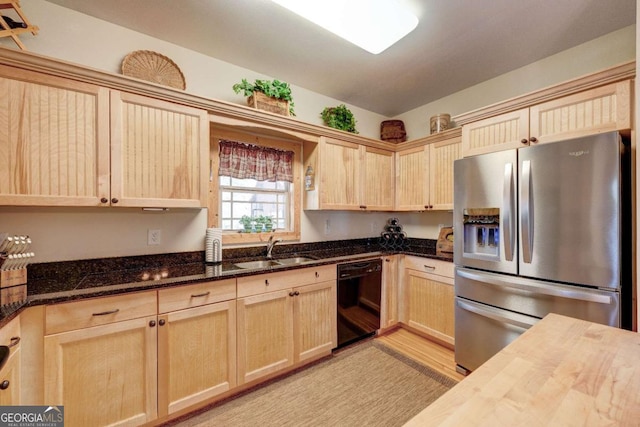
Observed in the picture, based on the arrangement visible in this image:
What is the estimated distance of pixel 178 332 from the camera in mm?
1677

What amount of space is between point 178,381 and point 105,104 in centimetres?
180

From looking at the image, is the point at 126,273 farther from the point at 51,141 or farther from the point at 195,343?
the point at 51,141

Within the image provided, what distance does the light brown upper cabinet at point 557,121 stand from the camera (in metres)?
1.67

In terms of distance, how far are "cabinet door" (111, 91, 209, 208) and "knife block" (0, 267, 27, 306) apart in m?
0.56

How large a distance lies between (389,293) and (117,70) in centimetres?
314

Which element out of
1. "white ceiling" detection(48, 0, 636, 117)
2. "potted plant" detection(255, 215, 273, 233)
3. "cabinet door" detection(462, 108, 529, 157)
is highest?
"white ceiling" detection(48, 0, 636, 117)

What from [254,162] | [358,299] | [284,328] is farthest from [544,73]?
[284,328]

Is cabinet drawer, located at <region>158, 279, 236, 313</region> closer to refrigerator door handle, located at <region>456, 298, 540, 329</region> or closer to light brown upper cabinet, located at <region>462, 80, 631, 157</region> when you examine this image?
refrigerator door handle, located at <region>456, 298, 540, 329</region>

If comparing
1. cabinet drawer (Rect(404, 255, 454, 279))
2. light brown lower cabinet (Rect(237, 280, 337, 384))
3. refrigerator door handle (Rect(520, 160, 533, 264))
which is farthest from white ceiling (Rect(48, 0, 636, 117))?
light brown lower cabinet (Rect(237, 280, 337, 384))

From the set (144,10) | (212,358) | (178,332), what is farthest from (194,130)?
(212,358)

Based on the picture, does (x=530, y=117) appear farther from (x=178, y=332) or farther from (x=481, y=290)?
(x=178, y=332)

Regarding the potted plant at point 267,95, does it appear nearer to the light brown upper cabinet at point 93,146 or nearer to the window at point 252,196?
the window at point 252,196

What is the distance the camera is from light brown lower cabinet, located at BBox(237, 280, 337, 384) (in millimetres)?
Result: 1945

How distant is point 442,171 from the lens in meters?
2.82
